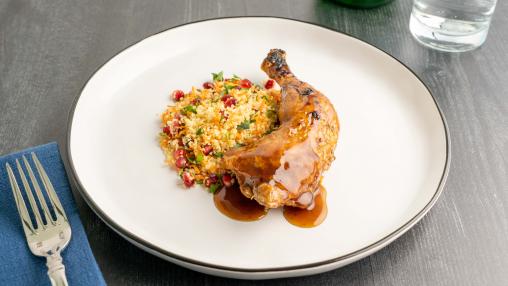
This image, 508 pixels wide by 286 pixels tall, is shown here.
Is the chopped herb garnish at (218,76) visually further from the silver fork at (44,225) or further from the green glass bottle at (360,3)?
the green glass bottle at (360,3)

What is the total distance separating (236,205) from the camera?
2328mm

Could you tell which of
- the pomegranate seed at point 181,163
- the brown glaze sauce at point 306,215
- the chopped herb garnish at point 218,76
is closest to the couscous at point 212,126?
Answer: the pomegranate seed at point 181,163

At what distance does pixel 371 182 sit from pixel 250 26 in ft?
4.00

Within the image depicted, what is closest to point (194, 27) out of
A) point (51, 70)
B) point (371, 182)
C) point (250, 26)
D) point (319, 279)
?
point (250, 26)

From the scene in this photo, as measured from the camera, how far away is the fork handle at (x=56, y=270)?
1963 millimetres

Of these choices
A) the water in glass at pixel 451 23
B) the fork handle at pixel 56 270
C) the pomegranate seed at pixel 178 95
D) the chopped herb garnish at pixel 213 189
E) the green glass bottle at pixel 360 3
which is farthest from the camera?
the green glass bottle at pixel 360 3

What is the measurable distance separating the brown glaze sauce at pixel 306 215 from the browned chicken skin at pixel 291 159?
5cm

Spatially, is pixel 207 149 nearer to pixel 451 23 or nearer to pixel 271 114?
pixel 271 114

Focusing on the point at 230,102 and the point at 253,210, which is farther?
the point at 230,102

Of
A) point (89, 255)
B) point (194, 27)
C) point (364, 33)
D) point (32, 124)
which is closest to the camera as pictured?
point (89, 255)

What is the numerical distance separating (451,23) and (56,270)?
8.54ft

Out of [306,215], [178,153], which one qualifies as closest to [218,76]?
[178,153]

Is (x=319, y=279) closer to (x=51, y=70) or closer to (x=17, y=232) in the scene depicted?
(x=17, y=232)

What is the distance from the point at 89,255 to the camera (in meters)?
2.10
